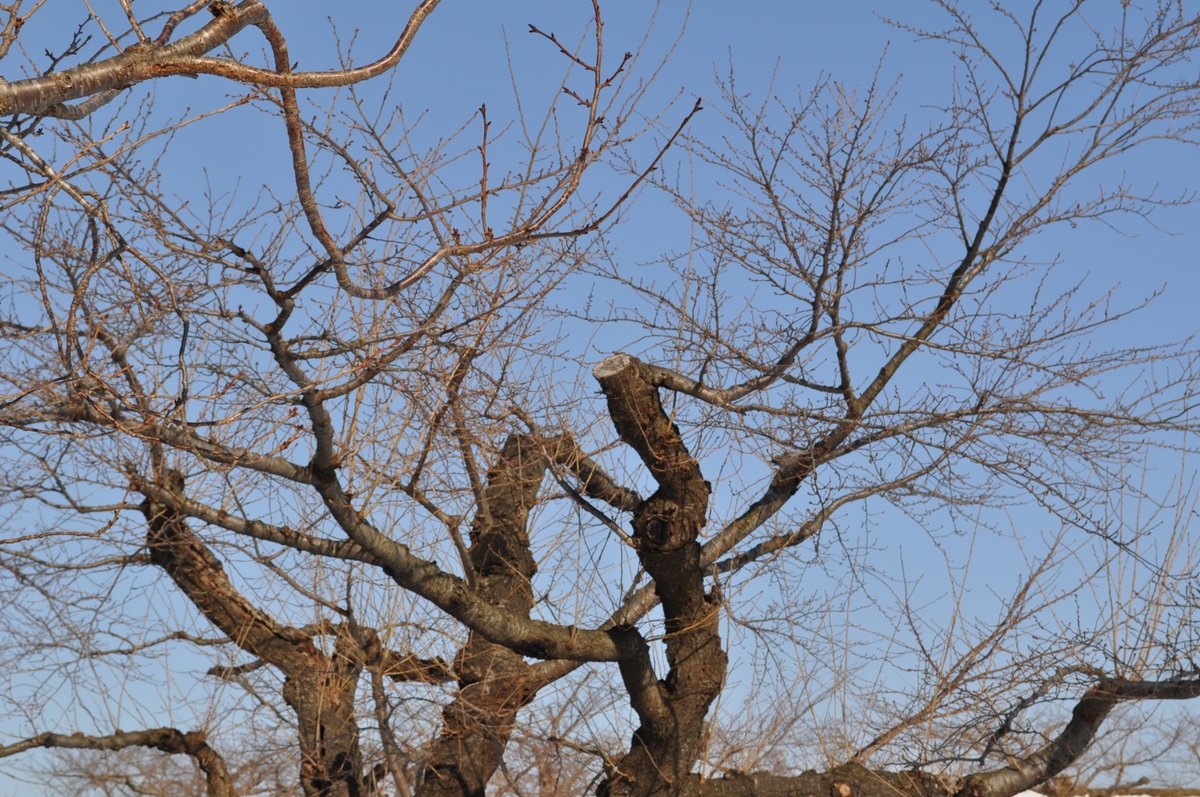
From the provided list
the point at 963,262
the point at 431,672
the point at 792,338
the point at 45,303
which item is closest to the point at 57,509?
the point at 431,672

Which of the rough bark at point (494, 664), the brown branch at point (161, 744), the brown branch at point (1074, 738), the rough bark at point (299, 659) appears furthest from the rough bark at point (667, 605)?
the brown branch at point (161, 744)

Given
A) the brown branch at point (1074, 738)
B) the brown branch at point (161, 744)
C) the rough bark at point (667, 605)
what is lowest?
the brown branch at point (1074, 738)

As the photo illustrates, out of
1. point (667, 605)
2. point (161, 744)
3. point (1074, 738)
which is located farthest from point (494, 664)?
point (1074, 738)

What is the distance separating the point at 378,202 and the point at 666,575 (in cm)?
252

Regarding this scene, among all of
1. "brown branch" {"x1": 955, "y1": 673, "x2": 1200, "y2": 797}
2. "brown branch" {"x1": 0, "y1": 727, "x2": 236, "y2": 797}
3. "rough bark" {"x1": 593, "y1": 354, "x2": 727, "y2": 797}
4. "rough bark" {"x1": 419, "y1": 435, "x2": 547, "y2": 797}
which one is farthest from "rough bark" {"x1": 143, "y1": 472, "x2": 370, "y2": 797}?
"brown branch" {"x1": 955, "y1": 673, "x2": 1200, "y2": 797}

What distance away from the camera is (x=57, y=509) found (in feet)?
23.3

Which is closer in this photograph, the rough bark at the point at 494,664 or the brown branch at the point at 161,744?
the rough bark at the point at 494,664

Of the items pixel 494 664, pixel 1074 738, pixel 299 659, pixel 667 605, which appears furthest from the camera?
pixel 299 659

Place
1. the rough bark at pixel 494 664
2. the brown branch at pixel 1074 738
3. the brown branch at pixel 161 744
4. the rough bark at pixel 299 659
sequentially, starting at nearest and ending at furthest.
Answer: the brown branch at pixel 1074 738 < the rough bark at pixel 494 664 < the rough bark at pixel 299 659 < the brown branch at pixel 161 744

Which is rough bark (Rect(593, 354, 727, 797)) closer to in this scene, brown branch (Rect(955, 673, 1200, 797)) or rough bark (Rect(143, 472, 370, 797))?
brown branch (Rect(955, 673, 1200, 797))

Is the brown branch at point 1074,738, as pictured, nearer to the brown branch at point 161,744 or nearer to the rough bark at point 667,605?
the rough bark at point 667,605

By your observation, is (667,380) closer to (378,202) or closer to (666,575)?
(666,575)

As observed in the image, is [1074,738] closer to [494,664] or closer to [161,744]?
[494,664]

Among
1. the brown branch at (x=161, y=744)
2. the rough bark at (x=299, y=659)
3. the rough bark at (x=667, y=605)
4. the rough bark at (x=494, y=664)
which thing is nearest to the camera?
the rough bark at (x=667, y=605)
